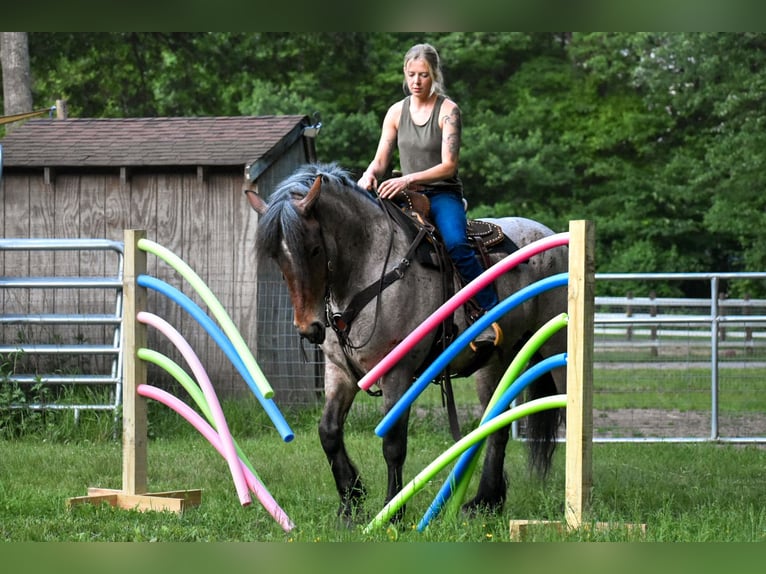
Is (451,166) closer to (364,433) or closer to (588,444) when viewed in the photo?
(588,444)

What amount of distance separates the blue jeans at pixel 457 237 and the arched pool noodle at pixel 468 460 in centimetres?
106

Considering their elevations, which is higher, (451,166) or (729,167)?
(729,167)

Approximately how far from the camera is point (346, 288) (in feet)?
19.2

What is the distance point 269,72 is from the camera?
2552cm

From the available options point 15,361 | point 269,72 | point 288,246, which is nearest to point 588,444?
point 288,246

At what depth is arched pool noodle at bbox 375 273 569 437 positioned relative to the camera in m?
4.83

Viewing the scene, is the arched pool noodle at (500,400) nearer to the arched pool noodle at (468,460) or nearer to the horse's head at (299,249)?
the arched pool noodle at (468,460)

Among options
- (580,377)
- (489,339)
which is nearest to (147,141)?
(489,339)

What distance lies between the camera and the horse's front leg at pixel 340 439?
584 centimetres

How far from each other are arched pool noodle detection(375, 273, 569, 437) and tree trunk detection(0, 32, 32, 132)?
14.5m

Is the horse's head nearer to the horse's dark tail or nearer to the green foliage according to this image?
the horse's dark tail

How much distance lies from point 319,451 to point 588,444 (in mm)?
4707

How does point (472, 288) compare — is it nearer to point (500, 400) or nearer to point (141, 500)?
point (500, 400)

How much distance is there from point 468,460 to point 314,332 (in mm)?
997
